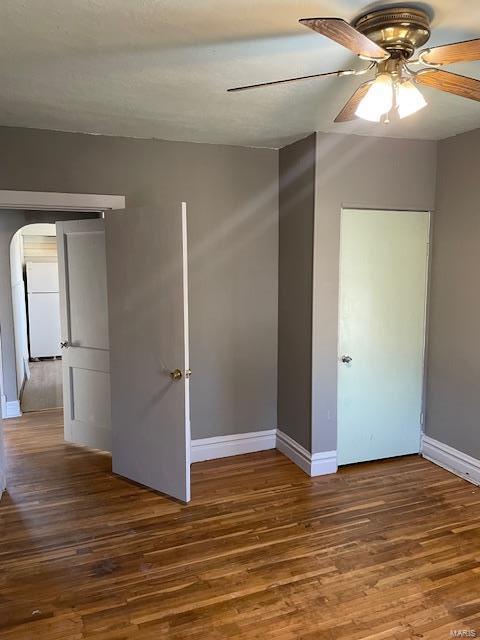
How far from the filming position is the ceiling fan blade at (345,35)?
1.33m

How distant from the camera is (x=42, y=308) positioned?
7.91 meters

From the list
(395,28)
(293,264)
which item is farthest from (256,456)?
(395,28)

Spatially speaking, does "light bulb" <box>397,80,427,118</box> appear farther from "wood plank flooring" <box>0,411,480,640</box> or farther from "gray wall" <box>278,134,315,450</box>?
"wood plank flooring" <box>0,411,480,640</box>

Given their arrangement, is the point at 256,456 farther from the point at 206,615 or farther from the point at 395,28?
the point at 395,28

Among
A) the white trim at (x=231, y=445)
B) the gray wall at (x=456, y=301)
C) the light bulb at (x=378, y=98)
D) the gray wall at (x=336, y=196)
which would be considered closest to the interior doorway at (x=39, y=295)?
the white trim at (x=231, y=445)

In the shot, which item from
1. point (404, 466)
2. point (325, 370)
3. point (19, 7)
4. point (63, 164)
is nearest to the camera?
point (19, 7)

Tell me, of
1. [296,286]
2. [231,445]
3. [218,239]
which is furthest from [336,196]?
[231,445]

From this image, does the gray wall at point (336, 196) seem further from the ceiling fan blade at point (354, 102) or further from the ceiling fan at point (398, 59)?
the ceiling fan at point (398, 59)

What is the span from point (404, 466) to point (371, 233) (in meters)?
1.80

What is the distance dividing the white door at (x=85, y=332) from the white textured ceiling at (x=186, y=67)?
98cm

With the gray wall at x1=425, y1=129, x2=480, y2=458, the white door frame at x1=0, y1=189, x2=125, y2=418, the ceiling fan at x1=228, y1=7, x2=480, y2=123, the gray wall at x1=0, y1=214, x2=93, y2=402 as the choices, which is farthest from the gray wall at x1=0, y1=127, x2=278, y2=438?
the gray wall at x1=0, y1=214, x2=93, y2=402

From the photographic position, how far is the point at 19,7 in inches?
63.0

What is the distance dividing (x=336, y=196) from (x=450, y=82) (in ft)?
5.01

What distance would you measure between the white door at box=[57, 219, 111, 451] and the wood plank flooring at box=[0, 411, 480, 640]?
45cm
